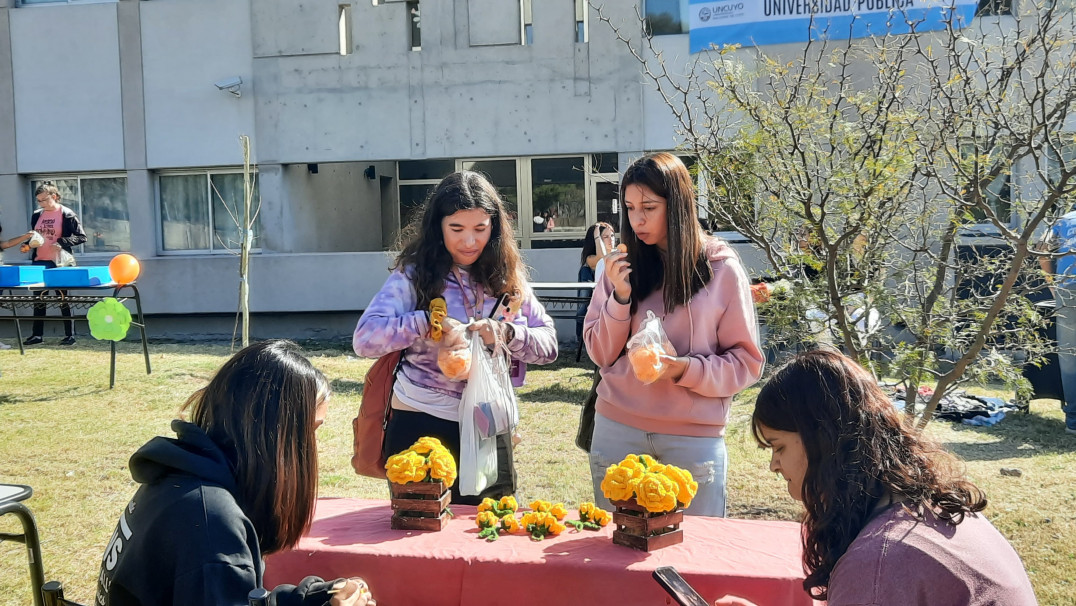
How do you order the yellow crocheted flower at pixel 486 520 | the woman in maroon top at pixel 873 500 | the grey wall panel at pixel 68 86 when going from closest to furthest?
the woman in maroon top at pixel 873 500 → the yellow crocheted flower at pixel 486 520 → the grey wall panel at pixel 68 86

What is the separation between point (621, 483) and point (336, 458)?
4053mm

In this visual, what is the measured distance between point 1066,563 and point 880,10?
25.1ft

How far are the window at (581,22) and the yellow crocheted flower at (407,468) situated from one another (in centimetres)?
1002

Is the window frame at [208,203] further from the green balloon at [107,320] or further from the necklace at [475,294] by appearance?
the necklace at [475,294]

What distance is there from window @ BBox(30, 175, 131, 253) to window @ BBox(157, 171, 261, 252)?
0.60 m

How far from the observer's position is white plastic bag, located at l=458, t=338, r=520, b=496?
2.73 meters

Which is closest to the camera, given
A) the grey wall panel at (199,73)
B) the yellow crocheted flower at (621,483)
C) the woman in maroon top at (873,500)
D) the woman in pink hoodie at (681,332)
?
the woman in maroon top at (873,500)

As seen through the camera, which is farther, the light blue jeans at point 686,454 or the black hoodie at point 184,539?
the light blue jeans at point 686,454

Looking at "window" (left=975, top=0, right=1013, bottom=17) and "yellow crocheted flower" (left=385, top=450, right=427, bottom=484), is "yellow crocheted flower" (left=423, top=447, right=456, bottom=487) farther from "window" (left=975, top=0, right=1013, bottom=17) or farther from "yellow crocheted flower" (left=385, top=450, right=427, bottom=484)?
"window" (left=975, top=0, right=1013, bottom=17)

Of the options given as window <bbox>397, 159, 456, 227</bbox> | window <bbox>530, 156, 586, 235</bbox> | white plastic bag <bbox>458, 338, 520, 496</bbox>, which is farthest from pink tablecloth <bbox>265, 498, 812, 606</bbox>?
window <bbox>397, 159, 456, 227</bbox>

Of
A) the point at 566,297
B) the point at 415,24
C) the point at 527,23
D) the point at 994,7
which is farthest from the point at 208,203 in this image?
the point at 994,7

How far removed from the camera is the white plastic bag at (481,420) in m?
2.73

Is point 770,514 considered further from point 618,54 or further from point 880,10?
point 618,54

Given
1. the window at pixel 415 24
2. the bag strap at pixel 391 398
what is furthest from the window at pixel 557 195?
the bag strap at pixel 391 398
